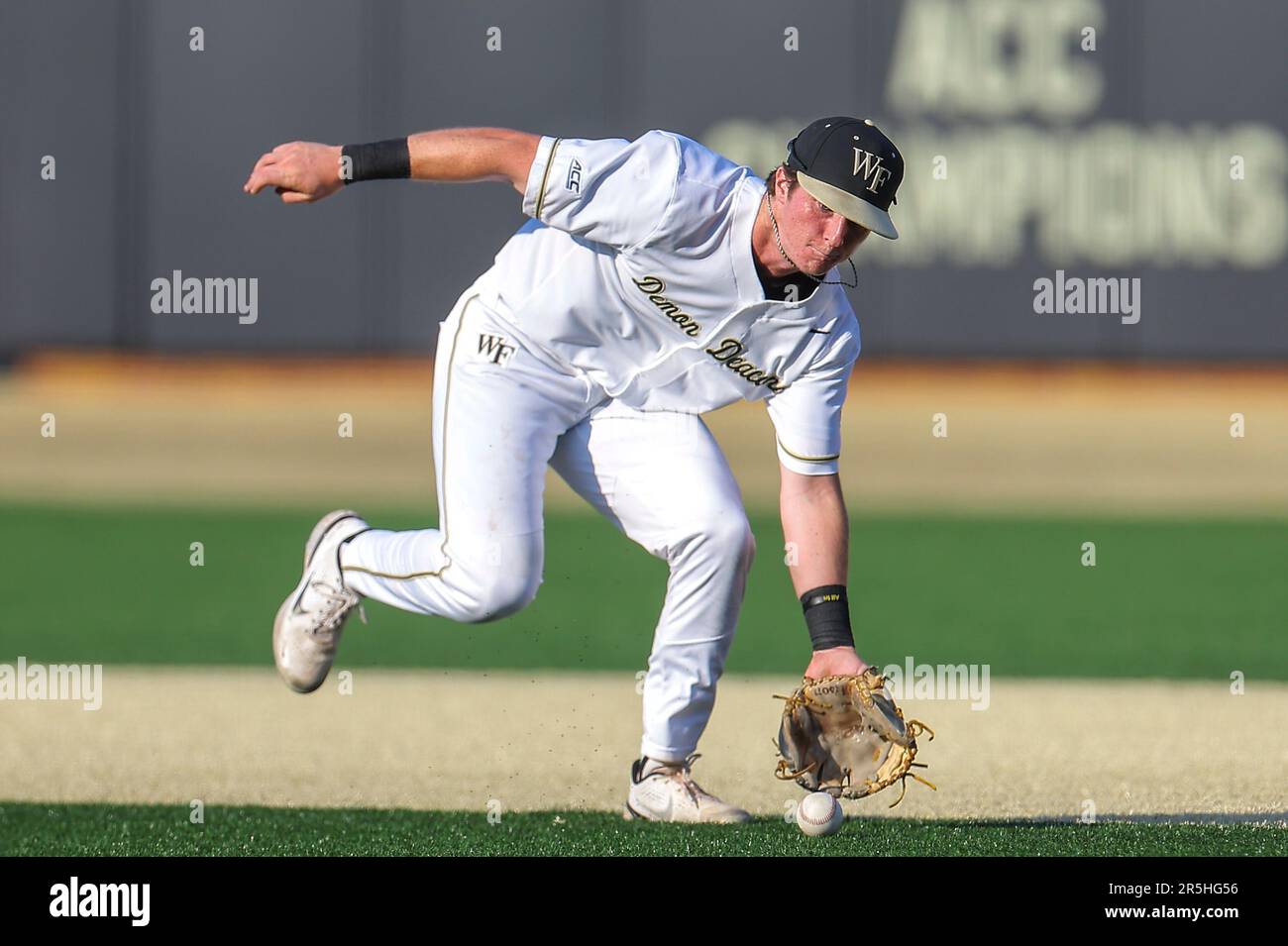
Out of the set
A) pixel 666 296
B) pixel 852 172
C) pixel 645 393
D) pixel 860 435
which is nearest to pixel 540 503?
pixel 645 393

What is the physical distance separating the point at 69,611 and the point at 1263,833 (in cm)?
760

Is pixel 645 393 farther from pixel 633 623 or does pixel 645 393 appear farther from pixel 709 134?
pixel 709 134

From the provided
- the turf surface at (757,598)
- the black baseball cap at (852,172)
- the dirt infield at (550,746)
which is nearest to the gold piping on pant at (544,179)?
the black baseball cap at (852,172)

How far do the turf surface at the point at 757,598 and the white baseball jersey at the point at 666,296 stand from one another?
3970mm

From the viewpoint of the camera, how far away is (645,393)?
5582 millimetres

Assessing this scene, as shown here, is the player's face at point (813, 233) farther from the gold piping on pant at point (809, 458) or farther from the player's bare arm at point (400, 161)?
the player's bare arm at point (400, 161)

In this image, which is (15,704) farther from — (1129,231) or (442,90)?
(1129,231)

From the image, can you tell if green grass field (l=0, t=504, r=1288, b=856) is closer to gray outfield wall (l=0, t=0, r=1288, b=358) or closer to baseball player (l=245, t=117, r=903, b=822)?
baseball player (l=245, t=117, r=903, b=822)

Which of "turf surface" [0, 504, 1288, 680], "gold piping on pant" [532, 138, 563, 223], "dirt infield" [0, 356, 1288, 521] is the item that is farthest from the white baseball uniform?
"dirt infield" [0, 356, 1288, 521]

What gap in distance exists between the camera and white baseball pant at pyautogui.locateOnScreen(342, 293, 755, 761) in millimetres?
5453

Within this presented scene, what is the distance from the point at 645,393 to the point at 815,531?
653mm

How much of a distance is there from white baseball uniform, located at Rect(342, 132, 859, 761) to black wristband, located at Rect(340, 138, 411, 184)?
1.47 ft

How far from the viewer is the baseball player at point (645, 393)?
511cm

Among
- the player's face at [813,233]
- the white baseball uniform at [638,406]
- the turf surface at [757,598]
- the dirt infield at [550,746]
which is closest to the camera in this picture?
the player's face at [813,233]
